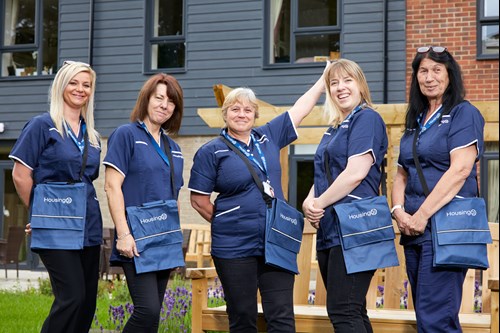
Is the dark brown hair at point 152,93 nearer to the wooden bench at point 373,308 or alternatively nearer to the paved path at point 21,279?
the wooden bench at point 373,308

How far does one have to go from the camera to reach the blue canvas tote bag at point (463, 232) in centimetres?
472

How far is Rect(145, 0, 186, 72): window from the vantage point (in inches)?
665

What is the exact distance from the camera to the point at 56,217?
5.32 meters

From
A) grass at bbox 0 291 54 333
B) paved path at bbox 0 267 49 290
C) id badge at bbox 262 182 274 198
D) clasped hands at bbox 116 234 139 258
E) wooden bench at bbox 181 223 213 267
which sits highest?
id badge at bbox 262 182 274 198

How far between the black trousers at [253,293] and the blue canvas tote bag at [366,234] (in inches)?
21.5

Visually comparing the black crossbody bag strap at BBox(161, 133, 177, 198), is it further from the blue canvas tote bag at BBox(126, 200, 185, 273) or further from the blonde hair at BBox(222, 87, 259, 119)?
the blonde hair at BBox(222, 87, 259, 119)

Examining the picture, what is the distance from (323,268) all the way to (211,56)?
11.5m

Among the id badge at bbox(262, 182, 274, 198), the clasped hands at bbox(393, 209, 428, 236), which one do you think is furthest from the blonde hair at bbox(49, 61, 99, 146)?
the clasped hands at bbox(393, 209, 428, 236)

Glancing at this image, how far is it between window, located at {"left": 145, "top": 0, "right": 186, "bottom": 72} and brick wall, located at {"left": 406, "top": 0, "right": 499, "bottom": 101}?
448 cm

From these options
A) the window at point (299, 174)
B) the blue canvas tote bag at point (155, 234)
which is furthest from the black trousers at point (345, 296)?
the window at point (299, 174)

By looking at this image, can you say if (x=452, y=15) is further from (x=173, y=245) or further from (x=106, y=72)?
(x=173, y=245)

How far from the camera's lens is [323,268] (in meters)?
5.13

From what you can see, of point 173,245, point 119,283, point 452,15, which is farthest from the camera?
point 452,15

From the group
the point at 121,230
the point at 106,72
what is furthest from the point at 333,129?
the point at 106,72
